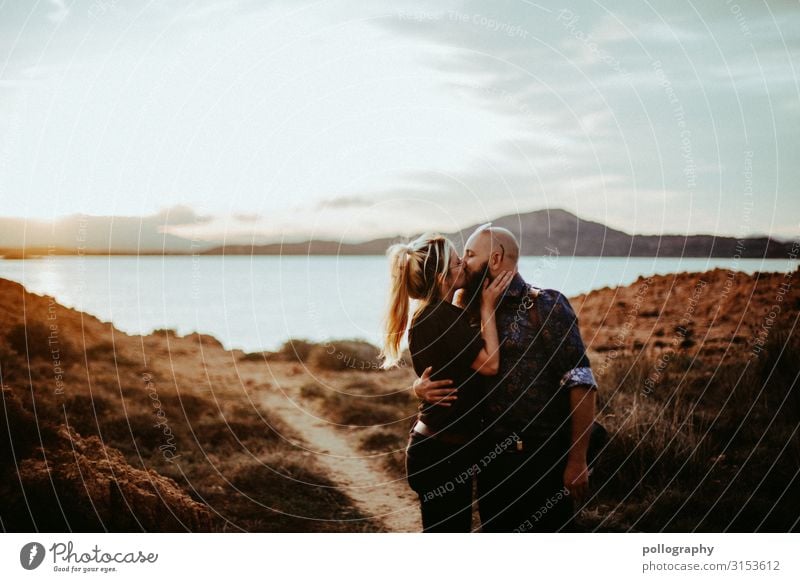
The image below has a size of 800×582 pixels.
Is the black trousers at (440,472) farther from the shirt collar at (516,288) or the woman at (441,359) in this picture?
the shirt collar at (516,288)

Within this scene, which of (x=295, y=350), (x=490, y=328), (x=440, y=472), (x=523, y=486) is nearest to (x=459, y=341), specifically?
(x=490, y=328)

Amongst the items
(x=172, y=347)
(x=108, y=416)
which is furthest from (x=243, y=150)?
(x=108, y=416)

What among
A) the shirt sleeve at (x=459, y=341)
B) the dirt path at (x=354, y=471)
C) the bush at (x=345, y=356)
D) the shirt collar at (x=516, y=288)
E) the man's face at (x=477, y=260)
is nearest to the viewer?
the shirt sleeve at (x=459, y=341)

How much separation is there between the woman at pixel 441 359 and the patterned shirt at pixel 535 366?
0.33 ft

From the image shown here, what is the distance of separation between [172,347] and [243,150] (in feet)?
5.05

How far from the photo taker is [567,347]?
3674mm

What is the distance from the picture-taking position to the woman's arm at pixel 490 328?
379 centimetres

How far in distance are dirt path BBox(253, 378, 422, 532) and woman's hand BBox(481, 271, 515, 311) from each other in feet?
6.10

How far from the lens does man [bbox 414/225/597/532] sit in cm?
371

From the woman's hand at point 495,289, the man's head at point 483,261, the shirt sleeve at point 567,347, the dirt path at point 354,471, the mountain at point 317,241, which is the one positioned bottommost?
the dirt path at point 354,471

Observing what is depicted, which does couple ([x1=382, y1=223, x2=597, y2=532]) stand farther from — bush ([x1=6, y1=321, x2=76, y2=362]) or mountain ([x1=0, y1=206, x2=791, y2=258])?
bush ([x1=6, y1=321, x2=76, y2=362])

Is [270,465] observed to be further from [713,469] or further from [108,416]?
[713,469]

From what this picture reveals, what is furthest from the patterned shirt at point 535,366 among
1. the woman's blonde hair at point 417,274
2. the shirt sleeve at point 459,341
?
the woman's blonde hair at point 417,274

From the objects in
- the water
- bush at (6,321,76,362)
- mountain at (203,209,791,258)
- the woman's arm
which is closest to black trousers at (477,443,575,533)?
the woman's arm
